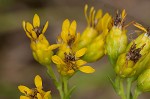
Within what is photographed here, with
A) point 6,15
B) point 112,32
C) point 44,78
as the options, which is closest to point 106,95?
point 44,78

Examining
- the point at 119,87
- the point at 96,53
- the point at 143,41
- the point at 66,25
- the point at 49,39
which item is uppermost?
the point at 66,25

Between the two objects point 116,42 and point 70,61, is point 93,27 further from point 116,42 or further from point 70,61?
point 70,61

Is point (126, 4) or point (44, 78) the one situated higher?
point (126, 4)

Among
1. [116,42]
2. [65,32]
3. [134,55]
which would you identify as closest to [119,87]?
[134,55]

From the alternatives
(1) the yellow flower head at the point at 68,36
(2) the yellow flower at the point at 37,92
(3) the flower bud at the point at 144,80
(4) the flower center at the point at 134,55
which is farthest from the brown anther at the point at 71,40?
(3) the flower bud at the point at 144,80

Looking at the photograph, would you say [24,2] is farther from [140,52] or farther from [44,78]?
[140,52]

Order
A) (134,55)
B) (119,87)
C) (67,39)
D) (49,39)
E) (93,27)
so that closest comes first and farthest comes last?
(134,55), (119,87), (67,39), (93,27), (49,39)
